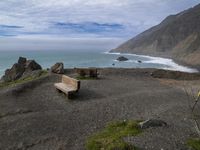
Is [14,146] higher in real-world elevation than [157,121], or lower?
lower

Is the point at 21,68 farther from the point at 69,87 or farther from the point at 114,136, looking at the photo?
the point at 114,136

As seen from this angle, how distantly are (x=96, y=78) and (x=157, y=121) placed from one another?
9339 millimetres

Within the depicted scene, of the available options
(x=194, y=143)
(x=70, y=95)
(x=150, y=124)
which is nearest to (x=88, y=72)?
(x=70, y=95)

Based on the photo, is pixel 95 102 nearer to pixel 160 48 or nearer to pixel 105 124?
pixel 105 124

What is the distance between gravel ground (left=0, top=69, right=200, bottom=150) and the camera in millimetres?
8641

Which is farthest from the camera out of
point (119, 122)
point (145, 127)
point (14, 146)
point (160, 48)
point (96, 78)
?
point (160, 48)

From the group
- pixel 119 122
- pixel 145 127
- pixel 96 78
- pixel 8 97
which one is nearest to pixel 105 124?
pixel 119 122

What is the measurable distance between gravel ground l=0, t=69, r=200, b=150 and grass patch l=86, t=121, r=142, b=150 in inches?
10.0

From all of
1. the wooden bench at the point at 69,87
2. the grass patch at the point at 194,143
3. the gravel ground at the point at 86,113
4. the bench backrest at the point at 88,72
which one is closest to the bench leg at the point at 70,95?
the wooden bench at the point at 69,87

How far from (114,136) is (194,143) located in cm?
207

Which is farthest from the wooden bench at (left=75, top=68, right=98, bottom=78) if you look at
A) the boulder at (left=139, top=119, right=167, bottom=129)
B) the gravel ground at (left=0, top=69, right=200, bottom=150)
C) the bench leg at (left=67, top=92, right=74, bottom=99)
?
the boulder at (left=139, top=119, right=167, bottom=129)

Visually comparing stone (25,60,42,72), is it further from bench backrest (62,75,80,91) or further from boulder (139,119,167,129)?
boulder (139,119,167,129)

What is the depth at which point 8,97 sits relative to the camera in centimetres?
1420

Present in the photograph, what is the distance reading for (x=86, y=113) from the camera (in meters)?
11.2
